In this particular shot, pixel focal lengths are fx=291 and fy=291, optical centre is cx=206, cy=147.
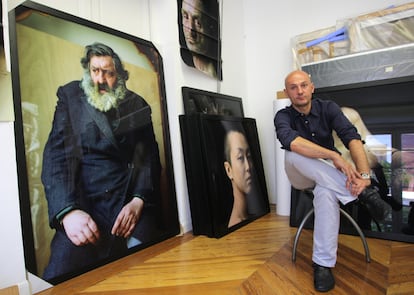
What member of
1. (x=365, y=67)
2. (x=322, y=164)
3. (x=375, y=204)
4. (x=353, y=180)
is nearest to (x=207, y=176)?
(x=322, y=164)

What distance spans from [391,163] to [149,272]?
1735mm

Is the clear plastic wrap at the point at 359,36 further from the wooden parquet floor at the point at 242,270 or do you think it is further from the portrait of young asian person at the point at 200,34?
the wooden parquet floor at the point at 242,270

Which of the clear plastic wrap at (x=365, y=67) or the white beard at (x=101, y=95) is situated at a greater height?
the clear plastic wrap at (x=365, y=67)

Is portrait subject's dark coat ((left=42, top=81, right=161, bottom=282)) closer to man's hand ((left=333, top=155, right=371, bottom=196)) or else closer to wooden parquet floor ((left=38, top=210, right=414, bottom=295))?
wooden parquet floor ((left=38, top=210, right=414, bottom=295))

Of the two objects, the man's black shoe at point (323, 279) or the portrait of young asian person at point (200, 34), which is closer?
the man's black shoe at point (323, 279)

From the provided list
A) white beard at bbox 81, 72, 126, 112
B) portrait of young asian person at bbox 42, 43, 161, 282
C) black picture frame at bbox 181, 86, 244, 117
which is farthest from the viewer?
black picture frame at bbox 181, 86, 244, 117

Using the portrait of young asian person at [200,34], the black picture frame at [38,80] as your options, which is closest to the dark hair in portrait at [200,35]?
the portrait of young asian person at [200,34]

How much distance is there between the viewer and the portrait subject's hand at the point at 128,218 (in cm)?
176

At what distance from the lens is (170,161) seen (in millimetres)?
2182

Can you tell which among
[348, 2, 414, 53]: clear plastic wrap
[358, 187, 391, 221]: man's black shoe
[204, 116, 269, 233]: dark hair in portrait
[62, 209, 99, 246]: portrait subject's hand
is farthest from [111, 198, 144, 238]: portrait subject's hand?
[348, 2, 414, 53]: clear plastic wrap

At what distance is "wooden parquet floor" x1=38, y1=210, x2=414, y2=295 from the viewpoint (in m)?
1.39

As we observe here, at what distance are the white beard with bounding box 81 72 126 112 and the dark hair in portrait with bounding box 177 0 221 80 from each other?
65 centimetres

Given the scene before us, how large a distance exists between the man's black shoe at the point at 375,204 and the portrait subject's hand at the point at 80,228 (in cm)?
168

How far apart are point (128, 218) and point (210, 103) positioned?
1166mm
